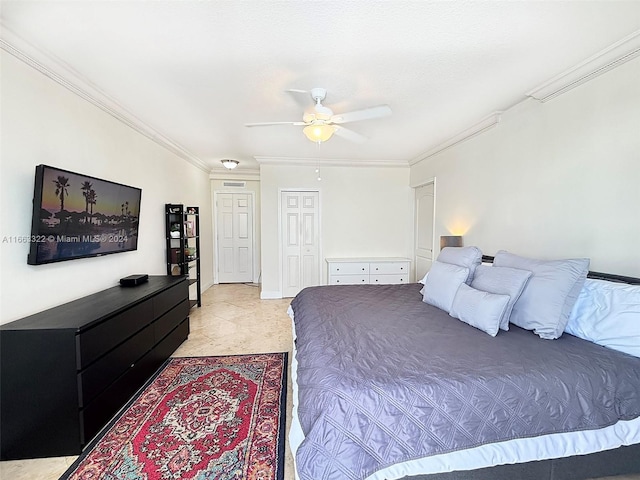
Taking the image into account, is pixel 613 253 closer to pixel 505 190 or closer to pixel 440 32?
pixel 505 190

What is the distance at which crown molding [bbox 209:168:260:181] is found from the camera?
20.2 feet

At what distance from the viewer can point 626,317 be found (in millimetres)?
1556

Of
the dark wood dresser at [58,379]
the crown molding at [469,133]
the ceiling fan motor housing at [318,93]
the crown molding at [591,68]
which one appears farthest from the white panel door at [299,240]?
the crown molding at [591,68]

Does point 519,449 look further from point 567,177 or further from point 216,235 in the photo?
point 216,235

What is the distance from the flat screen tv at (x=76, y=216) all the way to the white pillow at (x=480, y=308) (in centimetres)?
295

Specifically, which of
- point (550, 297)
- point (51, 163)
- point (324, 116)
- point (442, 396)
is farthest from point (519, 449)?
point (51, 163)

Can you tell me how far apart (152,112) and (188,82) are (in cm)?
92

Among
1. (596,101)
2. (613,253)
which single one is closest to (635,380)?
(613,253)

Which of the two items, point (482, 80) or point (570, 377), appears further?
point (482, 80)

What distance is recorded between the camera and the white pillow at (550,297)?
174 cm

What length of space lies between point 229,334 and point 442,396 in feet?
9.39

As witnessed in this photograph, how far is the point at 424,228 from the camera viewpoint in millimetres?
4863

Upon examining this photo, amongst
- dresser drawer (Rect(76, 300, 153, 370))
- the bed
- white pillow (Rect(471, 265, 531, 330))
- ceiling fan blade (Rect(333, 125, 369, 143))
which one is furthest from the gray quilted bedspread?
ceiling fan blade (Rect(333, 125, 369, 143))

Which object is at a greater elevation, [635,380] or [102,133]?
[102,133]
